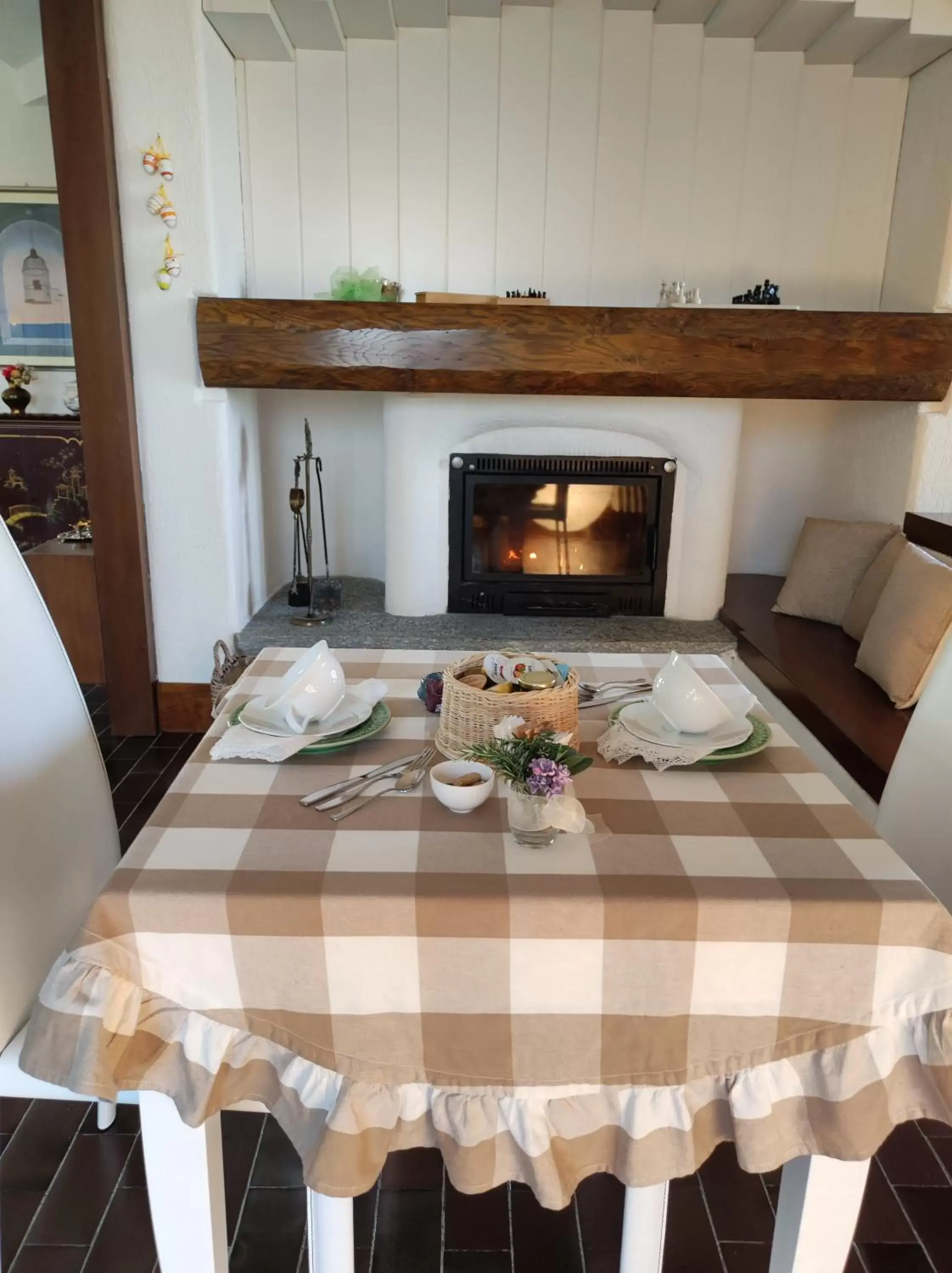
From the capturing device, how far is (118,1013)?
92 cm

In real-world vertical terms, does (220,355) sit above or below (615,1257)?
above

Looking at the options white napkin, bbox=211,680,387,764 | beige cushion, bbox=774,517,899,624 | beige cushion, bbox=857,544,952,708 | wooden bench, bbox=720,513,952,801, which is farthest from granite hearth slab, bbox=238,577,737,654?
white napkin, bbox=211,680,387,764

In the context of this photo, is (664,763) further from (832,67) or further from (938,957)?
(832,67)

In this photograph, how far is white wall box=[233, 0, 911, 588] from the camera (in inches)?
119

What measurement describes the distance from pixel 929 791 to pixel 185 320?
232 cm

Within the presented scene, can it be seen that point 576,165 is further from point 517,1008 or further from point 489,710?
point 517,1008

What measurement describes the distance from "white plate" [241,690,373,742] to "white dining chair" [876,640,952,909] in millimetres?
900

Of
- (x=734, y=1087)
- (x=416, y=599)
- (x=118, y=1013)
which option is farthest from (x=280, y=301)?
(x=734, y=1087)

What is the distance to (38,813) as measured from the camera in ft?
4.27

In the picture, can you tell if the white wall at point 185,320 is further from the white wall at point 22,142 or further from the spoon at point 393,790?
the white wall at point 22,142

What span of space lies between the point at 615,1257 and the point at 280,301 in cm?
242

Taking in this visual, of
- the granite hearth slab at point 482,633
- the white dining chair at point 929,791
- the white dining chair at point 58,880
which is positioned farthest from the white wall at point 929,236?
the white dining chair at point 58,880

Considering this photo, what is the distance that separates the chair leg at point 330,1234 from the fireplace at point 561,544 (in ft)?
7.63

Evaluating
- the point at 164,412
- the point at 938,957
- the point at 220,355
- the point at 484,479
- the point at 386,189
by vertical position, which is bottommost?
the point at 938,957
